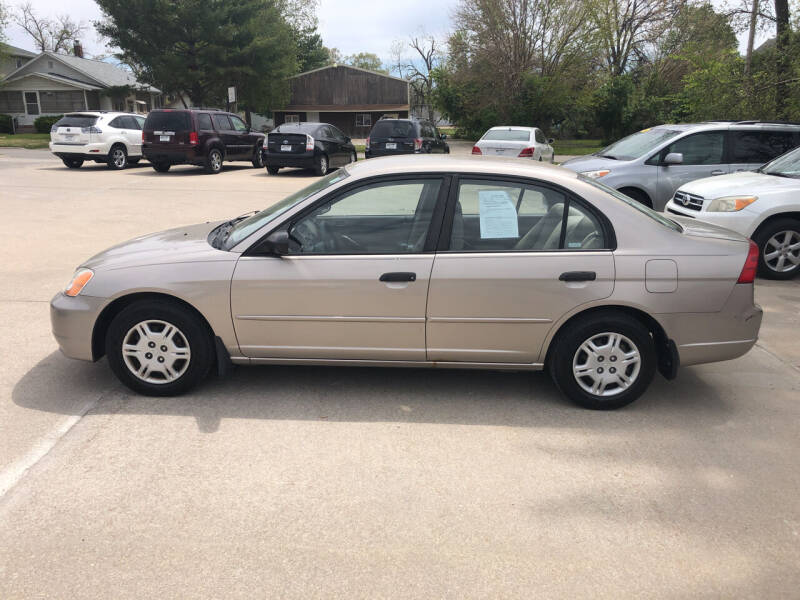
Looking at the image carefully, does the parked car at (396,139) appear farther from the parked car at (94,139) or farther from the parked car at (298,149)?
the parked car at (94,139)

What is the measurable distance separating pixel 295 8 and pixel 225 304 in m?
70.9

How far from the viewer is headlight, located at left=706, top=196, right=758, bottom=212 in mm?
7934

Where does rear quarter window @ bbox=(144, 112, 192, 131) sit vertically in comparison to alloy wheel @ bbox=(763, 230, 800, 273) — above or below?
above

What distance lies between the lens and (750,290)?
4336 millimetres

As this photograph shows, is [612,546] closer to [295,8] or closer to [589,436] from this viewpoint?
[589,436]

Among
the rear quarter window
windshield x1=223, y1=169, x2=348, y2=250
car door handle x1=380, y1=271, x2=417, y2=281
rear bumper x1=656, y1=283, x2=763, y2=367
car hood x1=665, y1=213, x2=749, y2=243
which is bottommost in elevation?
rear bumper x1=656, y1=283, x2=763, y2=367

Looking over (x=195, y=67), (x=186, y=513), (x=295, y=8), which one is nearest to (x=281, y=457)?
(x=186, y=513)

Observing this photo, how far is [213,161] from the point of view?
20.3 meters

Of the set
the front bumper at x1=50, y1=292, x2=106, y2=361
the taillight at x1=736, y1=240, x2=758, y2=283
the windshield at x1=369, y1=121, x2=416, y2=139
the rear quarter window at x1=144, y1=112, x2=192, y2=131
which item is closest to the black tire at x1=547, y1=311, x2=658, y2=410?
the taillight at x1=736, y1=240, x2=758, y2=283

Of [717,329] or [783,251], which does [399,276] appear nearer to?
[717,329]

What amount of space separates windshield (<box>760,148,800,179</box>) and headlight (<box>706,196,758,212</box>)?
85 centimetres

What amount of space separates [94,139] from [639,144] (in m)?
16.2

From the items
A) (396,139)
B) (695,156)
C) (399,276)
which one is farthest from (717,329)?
(396,139)

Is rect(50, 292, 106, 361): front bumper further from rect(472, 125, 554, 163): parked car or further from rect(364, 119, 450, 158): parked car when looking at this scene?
rect(364, 119, 450, 158): parked car
